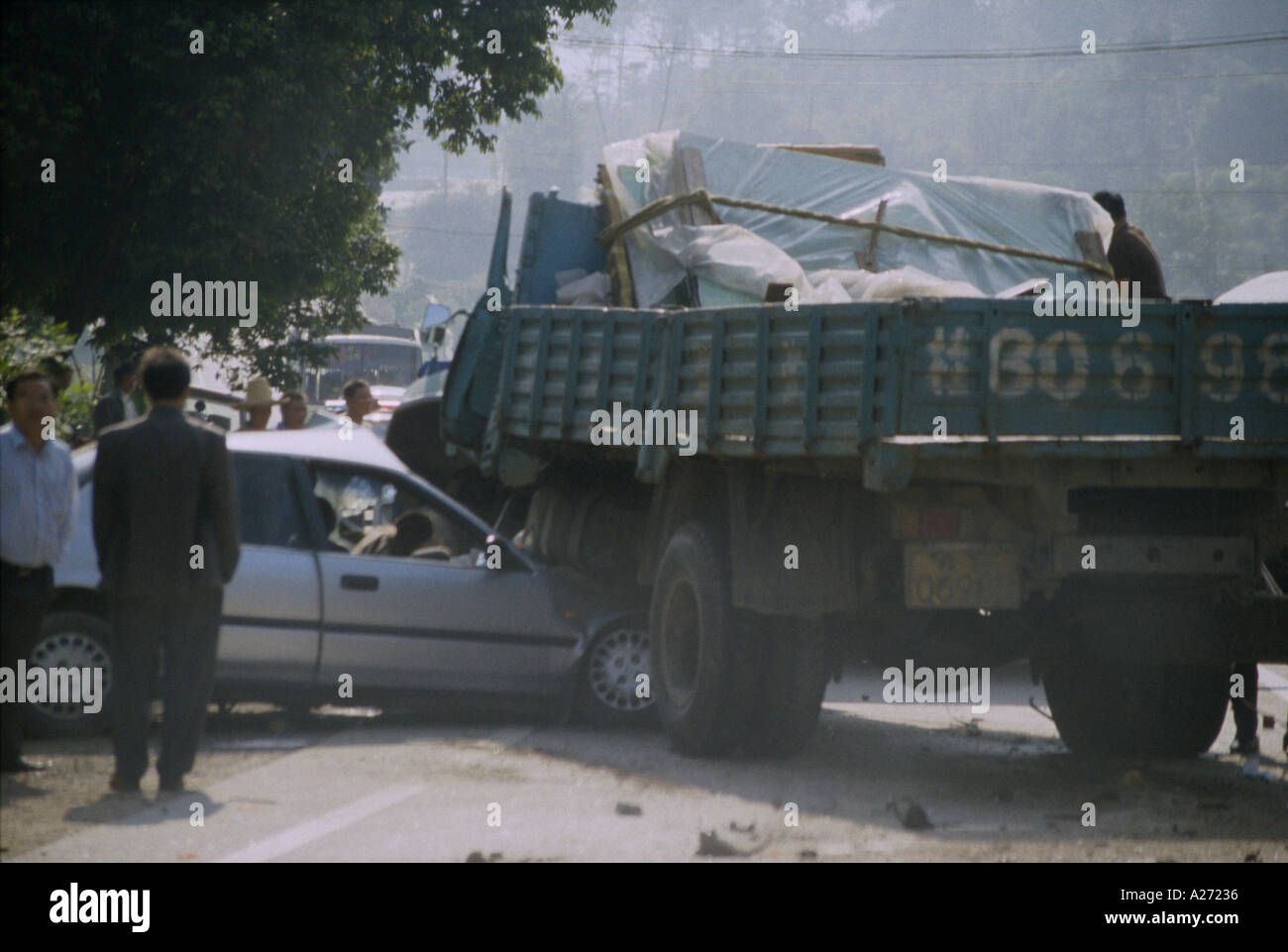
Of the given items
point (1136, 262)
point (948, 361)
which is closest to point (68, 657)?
point (948, 361)

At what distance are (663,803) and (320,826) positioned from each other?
1.51 m

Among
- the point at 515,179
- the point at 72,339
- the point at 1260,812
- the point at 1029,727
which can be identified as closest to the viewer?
the point at 1260,812

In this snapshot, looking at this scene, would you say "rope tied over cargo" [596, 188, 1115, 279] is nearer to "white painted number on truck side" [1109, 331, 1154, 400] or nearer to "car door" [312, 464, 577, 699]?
"car door" [312, 464, 577, 699]

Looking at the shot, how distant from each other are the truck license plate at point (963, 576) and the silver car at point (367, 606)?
2.68 meters

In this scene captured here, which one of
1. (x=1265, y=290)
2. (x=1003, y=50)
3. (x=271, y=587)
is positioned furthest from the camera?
(x=1003, y=50)

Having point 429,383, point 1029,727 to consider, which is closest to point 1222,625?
point 1029,727

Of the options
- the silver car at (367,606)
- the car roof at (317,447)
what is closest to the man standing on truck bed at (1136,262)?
the silver car at (367,606)

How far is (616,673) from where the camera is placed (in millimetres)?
9570

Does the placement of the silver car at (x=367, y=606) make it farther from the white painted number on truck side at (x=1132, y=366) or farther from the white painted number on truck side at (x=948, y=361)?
the white painted number on truck side at (x=1132, y=366)

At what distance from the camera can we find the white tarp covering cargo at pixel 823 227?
425 inches

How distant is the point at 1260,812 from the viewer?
716cm

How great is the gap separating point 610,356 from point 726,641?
1948mm

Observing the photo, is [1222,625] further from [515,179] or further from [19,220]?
[515,179]

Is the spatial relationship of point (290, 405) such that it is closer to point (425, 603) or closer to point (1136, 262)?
point (425, 603)
